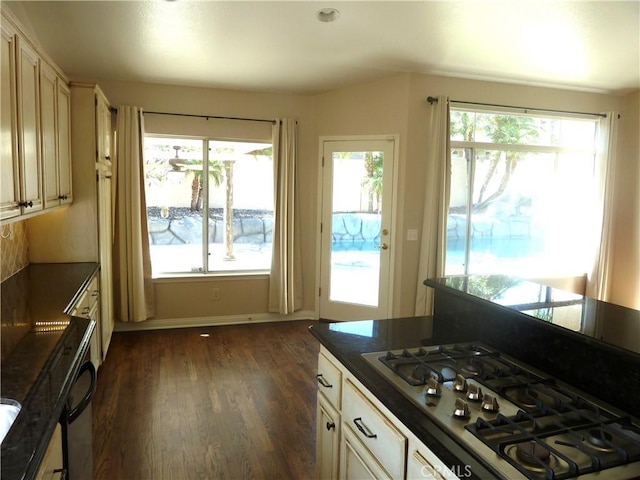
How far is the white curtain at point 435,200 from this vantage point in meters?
4.49

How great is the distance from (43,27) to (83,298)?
6.49 ft

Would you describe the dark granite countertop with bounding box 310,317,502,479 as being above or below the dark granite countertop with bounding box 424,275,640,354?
below

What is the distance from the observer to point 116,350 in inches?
167

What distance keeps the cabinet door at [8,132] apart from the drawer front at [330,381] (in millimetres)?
1585

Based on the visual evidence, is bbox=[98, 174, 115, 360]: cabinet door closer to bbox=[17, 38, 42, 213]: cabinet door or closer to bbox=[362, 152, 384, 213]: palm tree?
bbox=[17, 38, 42, 213]: cabinet door

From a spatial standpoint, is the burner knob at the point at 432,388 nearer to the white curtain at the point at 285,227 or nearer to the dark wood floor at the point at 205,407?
the dark wood floor at the point at 205,407

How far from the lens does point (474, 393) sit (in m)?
1.31

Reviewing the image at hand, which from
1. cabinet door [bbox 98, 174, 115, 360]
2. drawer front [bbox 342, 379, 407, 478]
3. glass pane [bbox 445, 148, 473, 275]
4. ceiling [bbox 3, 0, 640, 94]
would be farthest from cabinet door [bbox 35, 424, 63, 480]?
glass pane [bbox 445, 148, 473, 275]

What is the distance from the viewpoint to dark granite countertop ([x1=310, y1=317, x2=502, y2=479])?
1054 millimetres

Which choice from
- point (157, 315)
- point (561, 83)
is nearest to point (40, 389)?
point (157, 315)

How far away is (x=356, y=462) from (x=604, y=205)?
5105 mm

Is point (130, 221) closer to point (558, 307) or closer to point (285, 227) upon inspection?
point (285, 227)

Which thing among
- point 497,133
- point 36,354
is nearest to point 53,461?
point 36,354

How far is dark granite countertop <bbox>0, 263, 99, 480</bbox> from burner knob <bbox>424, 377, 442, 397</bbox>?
1.05m
